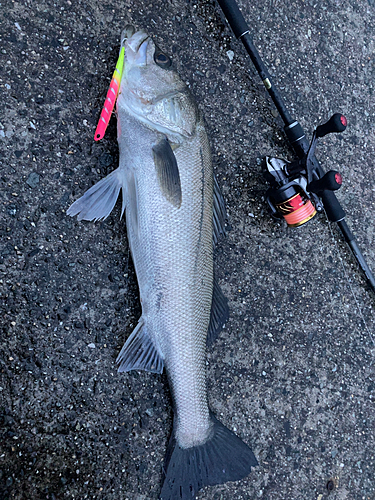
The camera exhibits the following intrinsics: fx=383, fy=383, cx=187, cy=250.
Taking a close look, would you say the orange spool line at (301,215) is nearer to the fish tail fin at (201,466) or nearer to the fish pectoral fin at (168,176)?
the fish pectoral fin at (168,176)

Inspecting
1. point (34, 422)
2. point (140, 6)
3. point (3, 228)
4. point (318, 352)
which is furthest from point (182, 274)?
point (140, 6)

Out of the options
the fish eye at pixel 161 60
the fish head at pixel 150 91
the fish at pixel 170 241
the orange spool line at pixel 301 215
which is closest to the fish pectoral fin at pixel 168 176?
the fish at pixel 170 241

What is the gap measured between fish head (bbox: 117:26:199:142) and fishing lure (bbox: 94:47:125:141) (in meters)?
0.02

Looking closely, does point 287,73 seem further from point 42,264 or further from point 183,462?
point 183,462

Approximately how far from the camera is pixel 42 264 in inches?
75.9

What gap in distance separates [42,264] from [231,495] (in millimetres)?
1674

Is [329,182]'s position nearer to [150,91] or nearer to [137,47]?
[150,91]

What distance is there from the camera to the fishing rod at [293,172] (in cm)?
215

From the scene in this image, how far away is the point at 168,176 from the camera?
1.89 metres

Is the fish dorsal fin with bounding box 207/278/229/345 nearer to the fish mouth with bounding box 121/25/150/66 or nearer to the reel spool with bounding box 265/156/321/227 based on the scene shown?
the reel spool with bounding box 265/156/321/227

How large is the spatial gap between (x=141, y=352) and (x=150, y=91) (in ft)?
4.36

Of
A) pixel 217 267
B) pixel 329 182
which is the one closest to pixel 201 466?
pixel 217 267

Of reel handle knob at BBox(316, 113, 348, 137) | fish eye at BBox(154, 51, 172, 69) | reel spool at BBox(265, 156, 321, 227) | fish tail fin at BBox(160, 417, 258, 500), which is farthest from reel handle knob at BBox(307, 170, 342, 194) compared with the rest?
fish tail fin at BBox(160, 417, 258, 500)

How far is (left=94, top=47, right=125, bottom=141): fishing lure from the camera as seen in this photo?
195 cm
